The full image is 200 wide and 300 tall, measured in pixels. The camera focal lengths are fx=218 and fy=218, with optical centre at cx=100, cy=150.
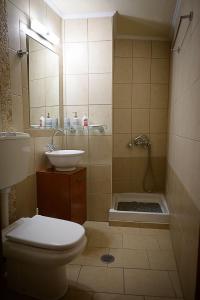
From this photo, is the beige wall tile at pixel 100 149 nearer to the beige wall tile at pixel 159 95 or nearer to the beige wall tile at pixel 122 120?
the beige wall tile at pixel 122 120

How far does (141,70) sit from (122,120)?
0.71 metres

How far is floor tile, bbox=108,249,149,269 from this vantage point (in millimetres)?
1809

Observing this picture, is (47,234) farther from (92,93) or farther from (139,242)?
(92,93)

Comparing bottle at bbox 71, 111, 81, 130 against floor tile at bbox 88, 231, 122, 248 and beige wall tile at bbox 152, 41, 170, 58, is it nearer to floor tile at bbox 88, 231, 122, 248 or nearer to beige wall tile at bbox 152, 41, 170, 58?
floor tile at bbox 88, 231, 122, 248

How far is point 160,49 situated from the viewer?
2.90m

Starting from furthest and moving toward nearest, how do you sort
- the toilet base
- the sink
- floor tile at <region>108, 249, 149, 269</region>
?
1. the sink
2. floor tile at <region>108, 249, 149, 269</region>
3. the toilet base

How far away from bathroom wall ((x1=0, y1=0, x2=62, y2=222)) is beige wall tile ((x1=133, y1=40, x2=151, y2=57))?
1.28 metres

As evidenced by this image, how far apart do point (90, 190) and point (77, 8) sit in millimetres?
1968

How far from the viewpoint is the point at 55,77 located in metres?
2.38

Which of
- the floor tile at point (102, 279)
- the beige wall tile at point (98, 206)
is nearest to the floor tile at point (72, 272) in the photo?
the floor tile at point (102, 279)

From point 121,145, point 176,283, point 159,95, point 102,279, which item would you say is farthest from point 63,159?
point 159,95

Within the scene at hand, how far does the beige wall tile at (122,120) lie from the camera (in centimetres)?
303

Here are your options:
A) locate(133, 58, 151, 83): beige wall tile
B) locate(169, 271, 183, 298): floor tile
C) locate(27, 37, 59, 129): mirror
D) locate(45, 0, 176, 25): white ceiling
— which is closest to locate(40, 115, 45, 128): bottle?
locate(27, 37, 59, 129): mirror

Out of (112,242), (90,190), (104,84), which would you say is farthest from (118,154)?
(112,242)
